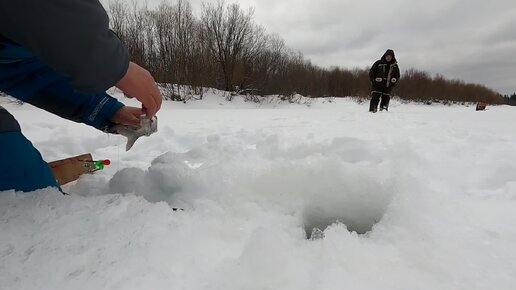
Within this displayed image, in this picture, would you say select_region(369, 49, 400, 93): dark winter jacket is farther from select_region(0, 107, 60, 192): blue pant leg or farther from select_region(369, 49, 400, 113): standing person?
select_region(0, 107, 60, 192): blue pant leg

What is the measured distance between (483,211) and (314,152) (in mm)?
1020

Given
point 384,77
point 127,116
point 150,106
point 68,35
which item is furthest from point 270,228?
point 384,77

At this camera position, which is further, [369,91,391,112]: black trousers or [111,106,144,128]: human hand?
[369,91,391,112]: black trousers

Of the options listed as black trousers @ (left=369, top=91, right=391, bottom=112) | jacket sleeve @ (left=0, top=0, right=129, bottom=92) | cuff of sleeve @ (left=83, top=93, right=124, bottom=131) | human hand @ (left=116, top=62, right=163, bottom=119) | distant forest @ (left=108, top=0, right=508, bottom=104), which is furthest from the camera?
distant forest @ (left=108, top=0, right=508, bottom=104)

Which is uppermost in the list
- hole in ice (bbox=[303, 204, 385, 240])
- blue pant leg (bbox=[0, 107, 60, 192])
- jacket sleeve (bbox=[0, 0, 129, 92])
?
jacket sleeve (bbox=[0, 0, 129, 92])

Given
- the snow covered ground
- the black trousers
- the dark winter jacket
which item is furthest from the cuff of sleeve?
the dark winter jacket

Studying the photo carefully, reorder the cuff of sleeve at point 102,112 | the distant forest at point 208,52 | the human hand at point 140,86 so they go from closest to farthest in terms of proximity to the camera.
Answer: the human hand at point 140,86
the cuff of sleeve at point 102,112
the distant forest at point 208,52

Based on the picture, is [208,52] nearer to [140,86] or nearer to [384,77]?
[384,77]

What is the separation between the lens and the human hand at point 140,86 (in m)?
0.81

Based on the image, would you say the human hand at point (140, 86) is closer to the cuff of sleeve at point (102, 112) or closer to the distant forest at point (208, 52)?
the cuff of sleeve at point (102, 112)

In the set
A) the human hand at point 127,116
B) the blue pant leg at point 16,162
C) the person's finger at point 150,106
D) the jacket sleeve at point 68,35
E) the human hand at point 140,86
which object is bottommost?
the blue pant leg at point 16,162

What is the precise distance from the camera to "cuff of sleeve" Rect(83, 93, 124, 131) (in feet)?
4.16

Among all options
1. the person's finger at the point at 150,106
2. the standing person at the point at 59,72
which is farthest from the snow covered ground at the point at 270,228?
the person's finger at the point at 150,106

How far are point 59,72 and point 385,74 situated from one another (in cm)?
695
